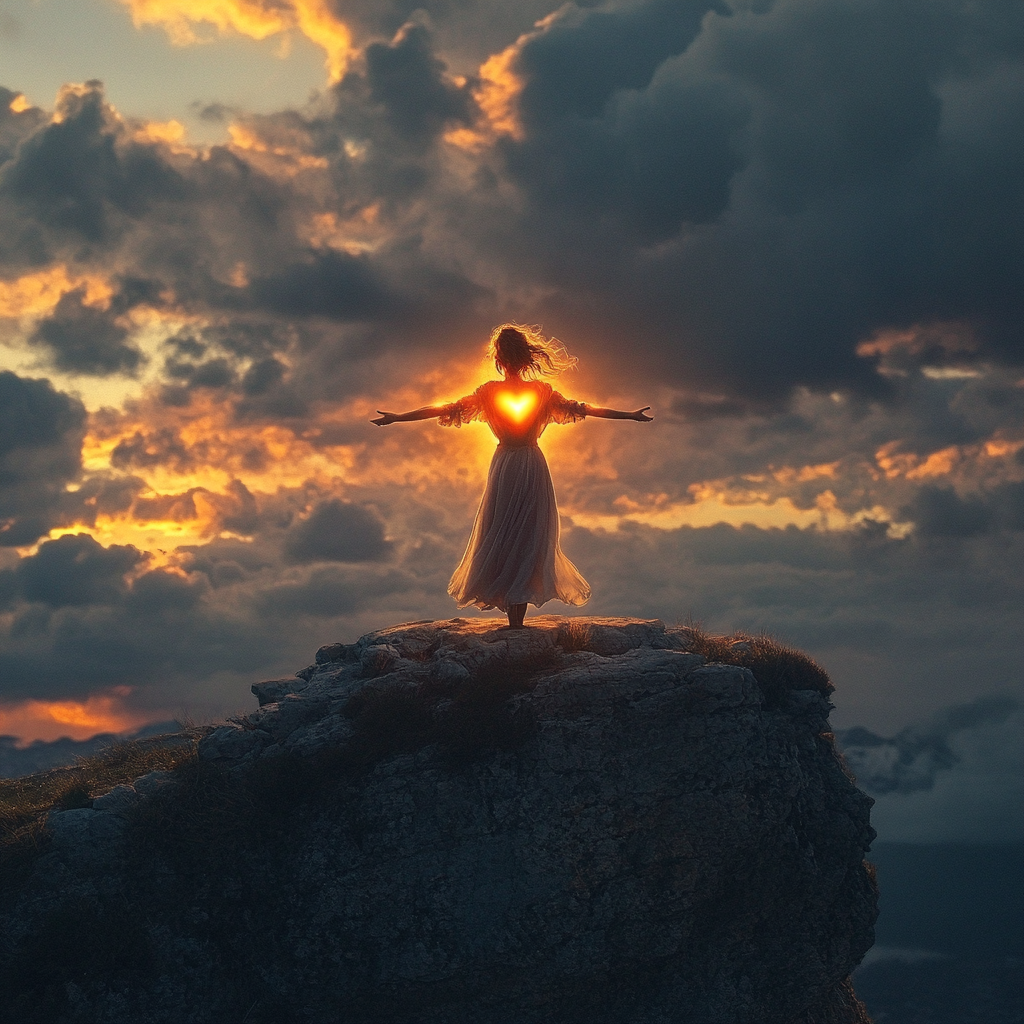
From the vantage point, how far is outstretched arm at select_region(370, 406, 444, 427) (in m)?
17.9

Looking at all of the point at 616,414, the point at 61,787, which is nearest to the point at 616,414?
the point at 616,414

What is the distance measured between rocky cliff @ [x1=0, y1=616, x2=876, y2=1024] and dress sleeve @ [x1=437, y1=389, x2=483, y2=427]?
15.6 ft

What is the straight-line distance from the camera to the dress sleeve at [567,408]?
17.8 m

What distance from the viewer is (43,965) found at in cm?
1281

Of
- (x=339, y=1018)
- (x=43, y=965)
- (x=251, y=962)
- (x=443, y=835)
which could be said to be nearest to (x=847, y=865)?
(x=443, y=835)

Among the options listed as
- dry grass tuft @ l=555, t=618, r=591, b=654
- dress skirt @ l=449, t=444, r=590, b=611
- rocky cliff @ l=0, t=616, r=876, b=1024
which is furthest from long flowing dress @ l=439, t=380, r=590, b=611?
rocky cliff @ l=0, t=616, r=876, b=1024

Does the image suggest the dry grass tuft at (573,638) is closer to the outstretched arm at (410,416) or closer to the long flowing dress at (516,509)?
the long flowing dress at (516,509)

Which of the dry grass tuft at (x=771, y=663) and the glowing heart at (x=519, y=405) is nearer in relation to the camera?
the dry grass tuft at (x=771, y=663)

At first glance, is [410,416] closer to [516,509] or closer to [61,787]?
[516,509]

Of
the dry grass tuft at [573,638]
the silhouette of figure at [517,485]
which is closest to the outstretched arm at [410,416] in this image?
the silhouette of figure at [517,485]

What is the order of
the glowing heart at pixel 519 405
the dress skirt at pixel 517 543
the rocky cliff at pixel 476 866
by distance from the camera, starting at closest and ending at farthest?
the rocky cliff at pixel 476 866 < the dress skirt at pixel 517 543 < the glowing heart at pixel 519 405

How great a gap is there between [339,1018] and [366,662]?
5502 mm

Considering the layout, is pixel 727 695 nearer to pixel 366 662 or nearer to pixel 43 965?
pixel 366 662

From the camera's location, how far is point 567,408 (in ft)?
58.3
